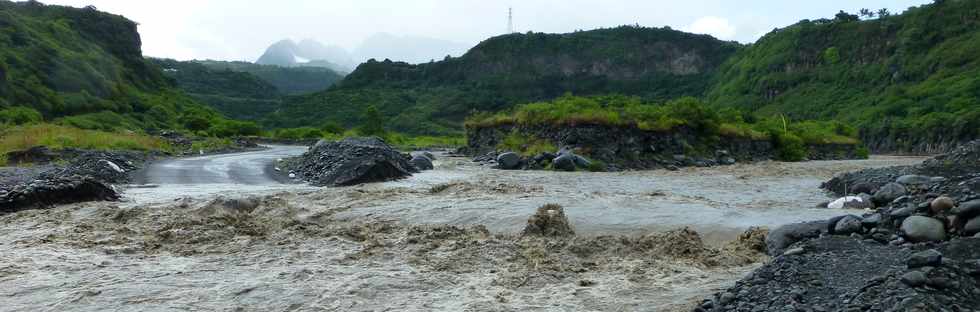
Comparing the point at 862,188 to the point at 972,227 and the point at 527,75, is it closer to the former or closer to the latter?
the point at 972,227

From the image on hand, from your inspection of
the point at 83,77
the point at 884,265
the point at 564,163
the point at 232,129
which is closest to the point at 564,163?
the point at 564,163

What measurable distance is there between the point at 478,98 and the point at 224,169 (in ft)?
284

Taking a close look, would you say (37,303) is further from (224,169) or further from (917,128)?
(917,128)

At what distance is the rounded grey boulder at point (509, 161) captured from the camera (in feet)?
86.9

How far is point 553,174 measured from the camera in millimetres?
22688

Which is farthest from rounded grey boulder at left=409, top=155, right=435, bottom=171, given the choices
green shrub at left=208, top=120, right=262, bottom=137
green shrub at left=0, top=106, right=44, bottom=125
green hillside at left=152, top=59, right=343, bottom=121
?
green hillside at left=152, top=59, right=343, bottom=121

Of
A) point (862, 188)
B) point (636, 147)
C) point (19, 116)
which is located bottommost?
point (862, 188)

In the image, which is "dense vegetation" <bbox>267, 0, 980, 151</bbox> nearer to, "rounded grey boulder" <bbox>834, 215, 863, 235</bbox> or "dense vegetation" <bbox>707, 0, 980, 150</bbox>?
"dense vegetation" <bbox>707, 0, 980, 150</bbox>

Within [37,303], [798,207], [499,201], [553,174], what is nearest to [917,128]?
[553,174]

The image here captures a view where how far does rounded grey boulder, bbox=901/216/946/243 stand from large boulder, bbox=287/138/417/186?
14263mm

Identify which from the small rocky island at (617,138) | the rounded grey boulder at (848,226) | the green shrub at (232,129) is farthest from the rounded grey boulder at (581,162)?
the green shrub at (232,129)

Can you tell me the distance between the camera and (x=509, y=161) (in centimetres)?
2677

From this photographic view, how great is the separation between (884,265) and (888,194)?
797cm

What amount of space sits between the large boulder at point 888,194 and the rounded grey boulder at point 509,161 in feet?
48.3
